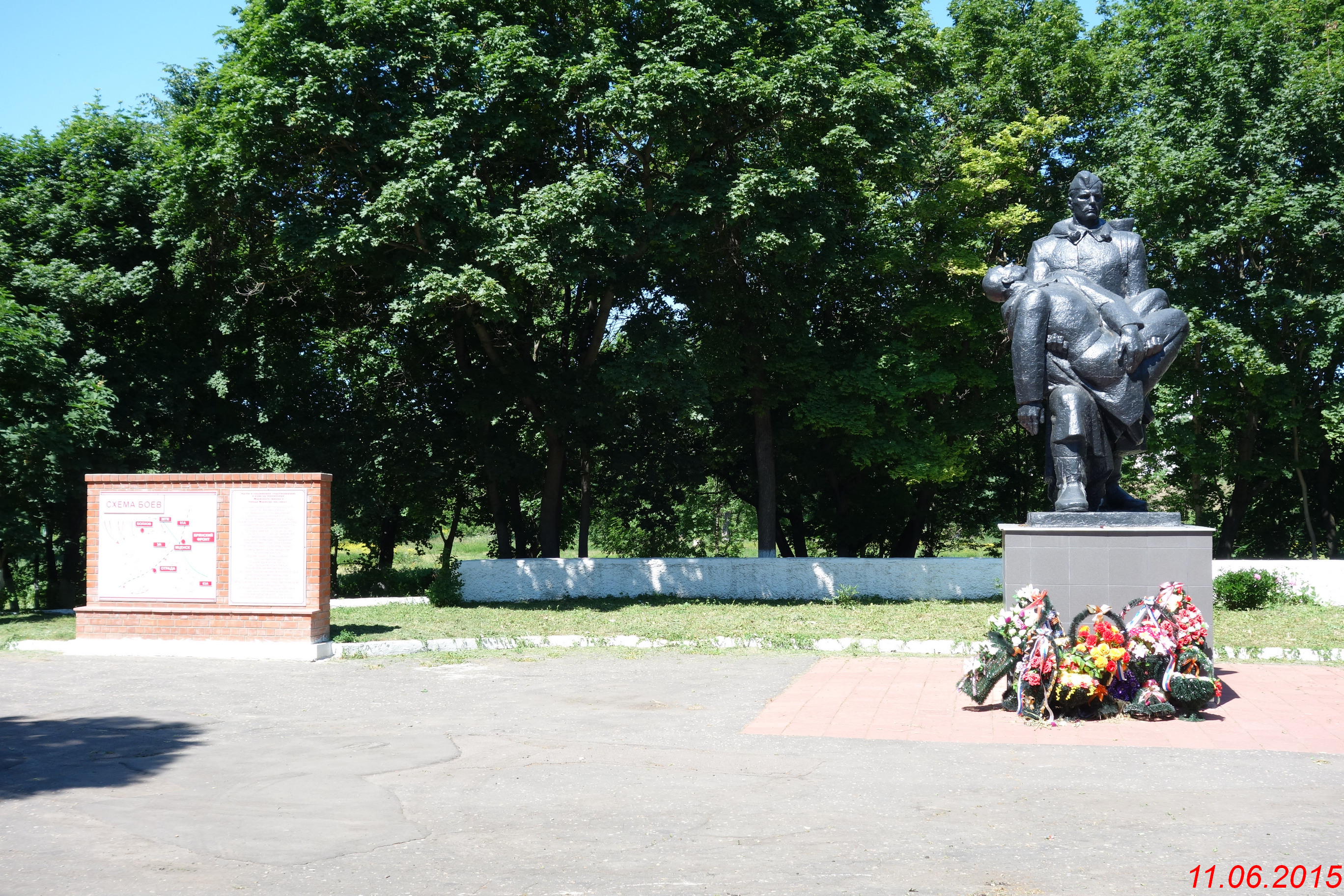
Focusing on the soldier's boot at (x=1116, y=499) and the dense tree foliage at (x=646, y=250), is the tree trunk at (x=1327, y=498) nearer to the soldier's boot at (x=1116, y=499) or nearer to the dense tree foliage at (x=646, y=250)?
the dense tree foliage at (x=646, y=250)

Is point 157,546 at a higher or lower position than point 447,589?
higher

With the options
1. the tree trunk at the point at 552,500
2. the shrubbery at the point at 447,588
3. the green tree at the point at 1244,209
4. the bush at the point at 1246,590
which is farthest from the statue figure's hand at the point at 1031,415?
the tree trunk at the point at 552,500

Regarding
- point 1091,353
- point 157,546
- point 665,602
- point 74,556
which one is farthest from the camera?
point 74,556

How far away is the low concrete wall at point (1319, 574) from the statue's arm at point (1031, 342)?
9604 mm

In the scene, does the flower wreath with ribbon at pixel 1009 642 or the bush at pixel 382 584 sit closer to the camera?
the flower wreath with ribbon at pixel 1009 642

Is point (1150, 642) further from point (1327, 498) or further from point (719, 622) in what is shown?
point (1327, 498)

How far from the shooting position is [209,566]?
13117 millimetres

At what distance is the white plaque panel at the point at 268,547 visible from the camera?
42.3 feet

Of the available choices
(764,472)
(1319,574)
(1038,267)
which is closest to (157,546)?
(1038,267)

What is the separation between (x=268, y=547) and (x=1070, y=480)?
8.93 m

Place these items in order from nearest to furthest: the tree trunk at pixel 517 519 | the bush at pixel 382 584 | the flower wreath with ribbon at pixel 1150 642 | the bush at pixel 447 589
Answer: the flower wreath with ribbon at pixel 1150 642
the bush at pixel 447 589
the bush at pixel 382 584
the tree trunk at pixel 517 519

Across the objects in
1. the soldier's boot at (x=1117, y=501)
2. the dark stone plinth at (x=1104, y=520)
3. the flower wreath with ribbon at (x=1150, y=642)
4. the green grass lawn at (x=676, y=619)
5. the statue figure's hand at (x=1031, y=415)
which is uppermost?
the statue figure's hand at (x=1031, y=415)

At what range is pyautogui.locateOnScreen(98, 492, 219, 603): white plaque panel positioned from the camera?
1312 cm
